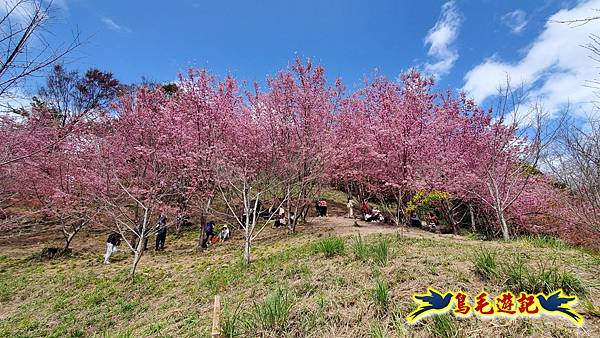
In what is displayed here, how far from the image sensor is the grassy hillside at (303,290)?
384 centimetres

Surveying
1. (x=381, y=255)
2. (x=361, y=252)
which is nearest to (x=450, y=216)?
(x=361, y=252)

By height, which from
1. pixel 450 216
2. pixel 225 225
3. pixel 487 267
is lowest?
pixel 225 225

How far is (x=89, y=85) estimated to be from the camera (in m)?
22.3

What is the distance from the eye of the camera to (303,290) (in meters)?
5.23

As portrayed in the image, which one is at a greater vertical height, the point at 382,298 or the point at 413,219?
the point at 413,219

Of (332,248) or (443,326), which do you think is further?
(332,248)

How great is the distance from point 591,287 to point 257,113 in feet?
38.6

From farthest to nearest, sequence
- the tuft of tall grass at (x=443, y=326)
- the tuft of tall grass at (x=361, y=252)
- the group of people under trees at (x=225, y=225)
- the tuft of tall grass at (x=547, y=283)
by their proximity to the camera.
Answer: the group of people under trees at (x=225, y=225), the tuft of tall grass at (x=361, y=252), the tuft of tall grass at (x=547, y=283), the tuft of tall grass at (x=443, y=326)

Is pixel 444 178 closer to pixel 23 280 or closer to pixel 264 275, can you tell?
pixel 264 275

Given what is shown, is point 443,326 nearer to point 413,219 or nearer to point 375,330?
point 375,330

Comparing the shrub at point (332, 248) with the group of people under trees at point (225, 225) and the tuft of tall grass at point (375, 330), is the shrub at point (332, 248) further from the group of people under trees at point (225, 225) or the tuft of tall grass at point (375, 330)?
the group of people under trees at point (225, 225)

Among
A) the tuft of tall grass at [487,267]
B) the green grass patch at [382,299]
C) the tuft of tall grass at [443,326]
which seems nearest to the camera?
the tuft of tall grass at [443,326]

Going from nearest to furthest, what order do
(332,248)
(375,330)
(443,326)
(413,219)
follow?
(443,326)
(375,330)
(332,248)
(413,219)

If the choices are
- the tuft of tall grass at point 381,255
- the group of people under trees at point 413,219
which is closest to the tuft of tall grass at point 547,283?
the tuft of tall grass at point 381,255
